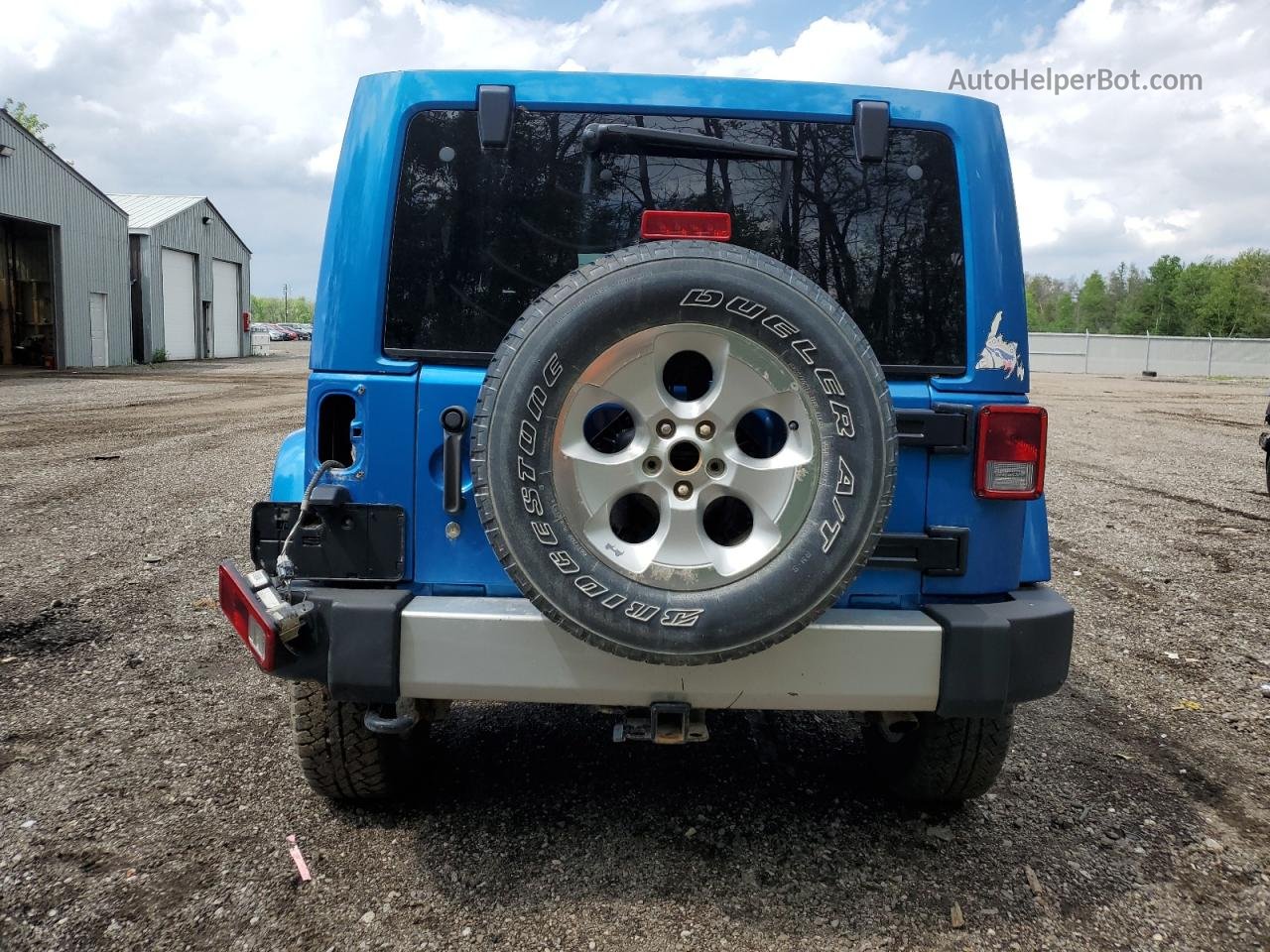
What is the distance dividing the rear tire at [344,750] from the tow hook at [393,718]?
0.18ft

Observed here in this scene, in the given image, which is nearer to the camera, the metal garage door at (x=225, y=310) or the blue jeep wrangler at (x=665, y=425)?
the blue jeep wrangler at (x=665, y=425)

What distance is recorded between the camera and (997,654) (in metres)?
2.55

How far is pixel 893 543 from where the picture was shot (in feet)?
8.78

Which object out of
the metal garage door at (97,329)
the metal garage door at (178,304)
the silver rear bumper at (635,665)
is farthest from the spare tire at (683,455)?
the metal garage door at (178,304)

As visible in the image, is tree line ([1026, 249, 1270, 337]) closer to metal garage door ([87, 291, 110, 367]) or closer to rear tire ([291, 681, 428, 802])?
metal garage door ([87, 291, 110, 367])

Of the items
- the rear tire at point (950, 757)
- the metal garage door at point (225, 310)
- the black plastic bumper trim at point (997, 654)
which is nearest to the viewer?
the black plastic bumper trim at point (997, 654)

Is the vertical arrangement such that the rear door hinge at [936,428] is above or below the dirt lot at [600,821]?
above

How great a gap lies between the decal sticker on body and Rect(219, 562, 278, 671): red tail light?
202 centimetres

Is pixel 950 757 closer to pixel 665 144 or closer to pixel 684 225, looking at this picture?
pixel 684 225

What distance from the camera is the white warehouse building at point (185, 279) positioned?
111ft

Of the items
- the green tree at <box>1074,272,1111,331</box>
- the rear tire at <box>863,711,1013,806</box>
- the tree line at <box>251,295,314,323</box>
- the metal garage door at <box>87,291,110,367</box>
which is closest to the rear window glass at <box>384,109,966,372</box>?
the rear tire at <box>863,711,1013,806</box>

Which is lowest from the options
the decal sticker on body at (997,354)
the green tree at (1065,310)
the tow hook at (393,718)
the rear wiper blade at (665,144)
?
the tow hook at (393,718)

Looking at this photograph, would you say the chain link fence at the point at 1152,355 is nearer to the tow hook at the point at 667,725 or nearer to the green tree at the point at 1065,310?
the tow hook at the point at 667,725

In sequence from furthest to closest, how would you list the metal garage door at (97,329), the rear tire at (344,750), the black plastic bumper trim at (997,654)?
the metal garage door at (97,329)
the rear tire at (344,750)
the black plastic bumper trim at (997,654)
